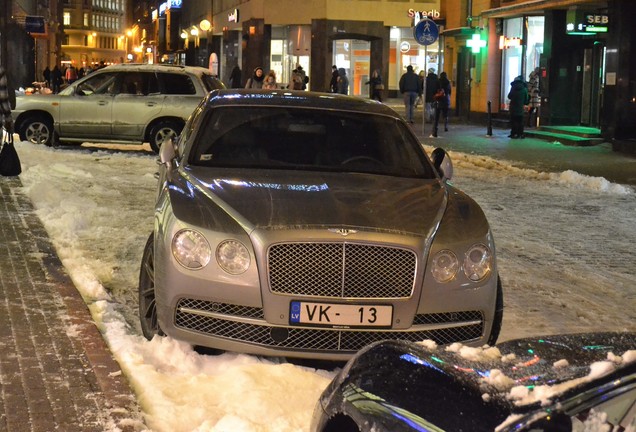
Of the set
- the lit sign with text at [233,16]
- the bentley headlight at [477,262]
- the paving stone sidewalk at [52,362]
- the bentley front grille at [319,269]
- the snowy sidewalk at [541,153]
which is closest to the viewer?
the paving stone sidewalk at [52,362]

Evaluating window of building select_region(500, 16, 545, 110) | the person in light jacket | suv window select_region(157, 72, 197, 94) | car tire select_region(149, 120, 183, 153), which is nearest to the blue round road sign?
window of building select_region(500, 16, 545, 110)

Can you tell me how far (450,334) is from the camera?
19.7ft

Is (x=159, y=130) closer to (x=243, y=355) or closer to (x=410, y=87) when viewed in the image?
(x=410, y=87)

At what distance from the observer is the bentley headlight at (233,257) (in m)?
5.74

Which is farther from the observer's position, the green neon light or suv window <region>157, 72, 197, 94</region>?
the green neon light

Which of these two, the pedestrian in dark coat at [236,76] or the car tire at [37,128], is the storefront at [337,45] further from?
the car tire at [37,128]

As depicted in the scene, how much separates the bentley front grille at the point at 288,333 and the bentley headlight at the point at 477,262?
0.94ft

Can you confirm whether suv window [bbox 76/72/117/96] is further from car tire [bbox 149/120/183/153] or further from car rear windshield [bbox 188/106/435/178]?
car rear windshield [bbox 188/106/435/178]

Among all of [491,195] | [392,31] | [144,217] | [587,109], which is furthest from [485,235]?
[392,31]

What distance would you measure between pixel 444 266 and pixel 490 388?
290cm

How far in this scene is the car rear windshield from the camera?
23.7 feet

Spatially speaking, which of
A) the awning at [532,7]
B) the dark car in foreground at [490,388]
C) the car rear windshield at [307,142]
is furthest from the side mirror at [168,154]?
the awning at [532,7]

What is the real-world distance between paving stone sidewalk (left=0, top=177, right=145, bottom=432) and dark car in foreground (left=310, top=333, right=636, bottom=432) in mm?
1687

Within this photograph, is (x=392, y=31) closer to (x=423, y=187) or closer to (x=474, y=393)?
(x=423, y=187)
